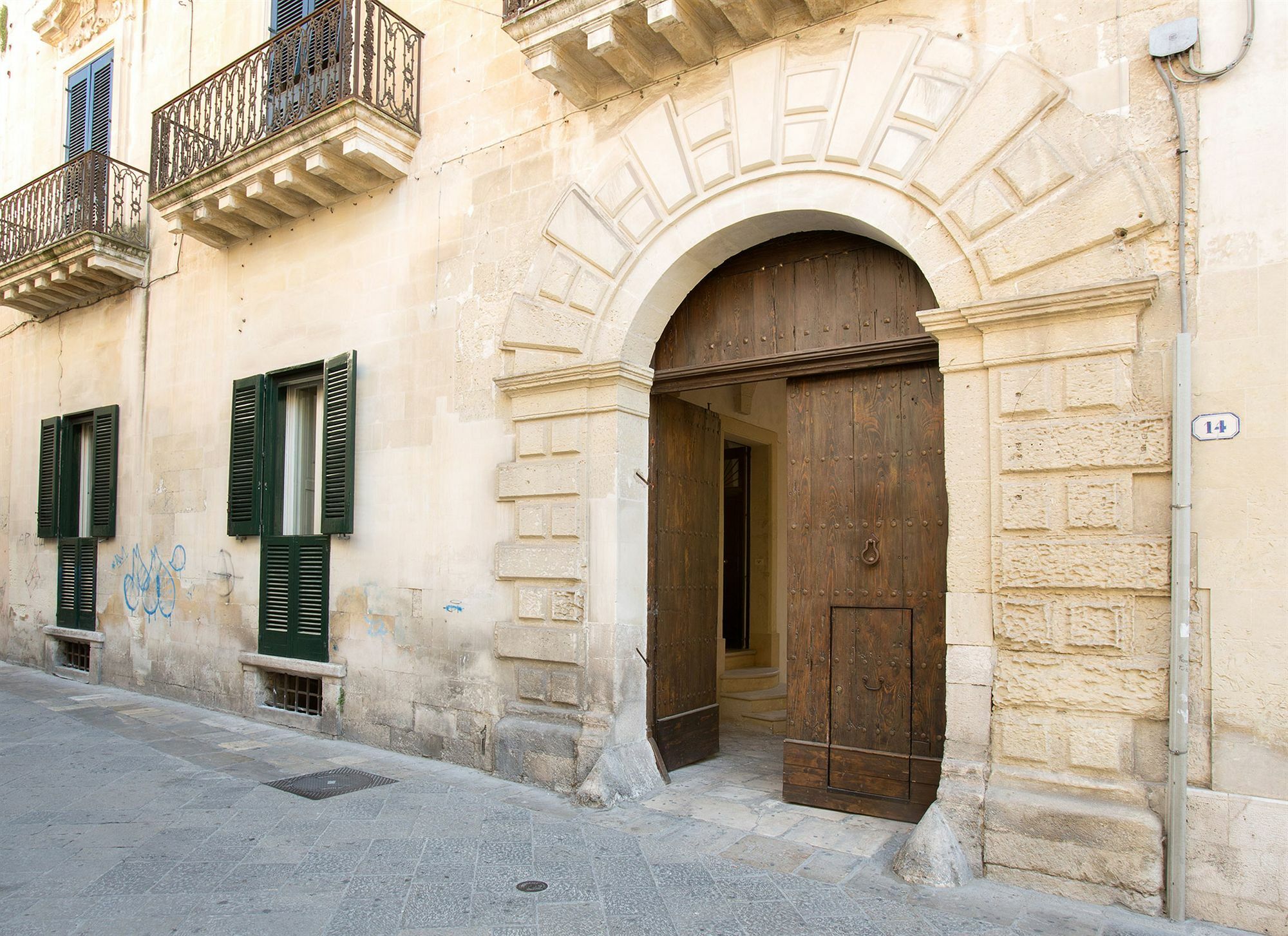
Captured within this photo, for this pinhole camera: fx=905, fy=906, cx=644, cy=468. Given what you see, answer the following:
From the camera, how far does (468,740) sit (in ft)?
22.2

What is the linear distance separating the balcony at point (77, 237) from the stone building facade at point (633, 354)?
0.38 feet

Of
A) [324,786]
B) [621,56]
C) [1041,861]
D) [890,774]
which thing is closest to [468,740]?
[324,786]

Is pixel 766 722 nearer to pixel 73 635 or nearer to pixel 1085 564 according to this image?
pixel 1085 564

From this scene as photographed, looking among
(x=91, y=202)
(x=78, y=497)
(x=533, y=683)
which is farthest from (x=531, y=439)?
(x=78, y=497)

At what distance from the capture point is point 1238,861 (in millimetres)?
3930

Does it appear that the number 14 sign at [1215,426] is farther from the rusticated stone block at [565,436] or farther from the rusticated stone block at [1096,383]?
the rusticated stone block at [565,436]

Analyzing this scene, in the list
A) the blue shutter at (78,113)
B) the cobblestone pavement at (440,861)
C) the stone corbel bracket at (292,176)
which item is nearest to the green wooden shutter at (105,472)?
the stone corbel bracket at (292,176)

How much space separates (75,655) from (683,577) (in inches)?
355

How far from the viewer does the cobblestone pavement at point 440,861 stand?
4.04 m

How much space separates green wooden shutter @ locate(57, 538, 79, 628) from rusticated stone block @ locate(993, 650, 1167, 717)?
1117 centimetres

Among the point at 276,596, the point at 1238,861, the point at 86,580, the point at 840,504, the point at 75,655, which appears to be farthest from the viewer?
the point at 75,655

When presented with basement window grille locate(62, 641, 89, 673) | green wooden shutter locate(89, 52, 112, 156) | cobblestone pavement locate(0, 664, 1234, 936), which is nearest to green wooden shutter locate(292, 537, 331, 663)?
cobblestone pavement locate(0, 664, 1234, 936)

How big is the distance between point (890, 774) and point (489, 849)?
2.38 meters

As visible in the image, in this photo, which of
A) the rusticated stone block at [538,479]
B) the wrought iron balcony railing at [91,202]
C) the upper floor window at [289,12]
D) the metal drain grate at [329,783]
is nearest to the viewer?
the metal drain grate at [329,783]
